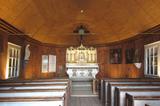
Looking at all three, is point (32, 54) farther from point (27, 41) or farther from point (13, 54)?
point (13, 54)

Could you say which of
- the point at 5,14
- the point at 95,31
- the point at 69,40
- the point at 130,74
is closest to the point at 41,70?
the point at 69,40

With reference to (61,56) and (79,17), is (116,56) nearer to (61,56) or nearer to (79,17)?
(79,17)

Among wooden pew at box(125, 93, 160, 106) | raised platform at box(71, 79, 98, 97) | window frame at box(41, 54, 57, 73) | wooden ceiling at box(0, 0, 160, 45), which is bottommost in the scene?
raised platform at box(71, 79, 98, 97)

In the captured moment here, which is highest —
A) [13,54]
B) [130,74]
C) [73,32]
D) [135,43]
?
[73,32]

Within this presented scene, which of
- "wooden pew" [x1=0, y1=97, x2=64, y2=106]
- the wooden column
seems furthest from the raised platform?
"wooden pew" [x1=0, y1=97, x2=64, y2=106]

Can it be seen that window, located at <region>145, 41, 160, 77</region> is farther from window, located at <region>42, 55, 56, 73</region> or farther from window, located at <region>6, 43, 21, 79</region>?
window, located at <region>42, 55, 56, 73</region>

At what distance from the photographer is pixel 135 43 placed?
369 inches

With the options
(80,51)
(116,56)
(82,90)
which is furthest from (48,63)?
(116,56)

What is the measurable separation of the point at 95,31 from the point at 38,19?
385 centimetres

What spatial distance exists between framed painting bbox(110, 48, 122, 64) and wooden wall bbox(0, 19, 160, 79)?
174 millimetres

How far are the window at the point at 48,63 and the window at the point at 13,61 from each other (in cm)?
326

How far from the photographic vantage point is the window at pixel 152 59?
7.16 metres

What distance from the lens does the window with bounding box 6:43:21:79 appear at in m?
6.86

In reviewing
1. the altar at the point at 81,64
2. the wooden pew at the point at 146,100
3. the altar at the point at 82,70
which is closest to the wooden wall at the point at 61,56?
the altar at the point at 81,64
